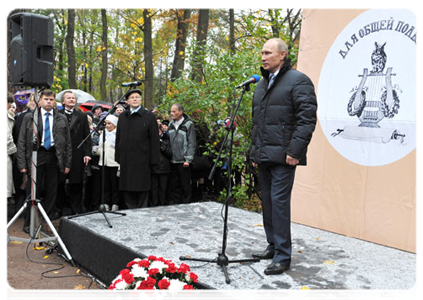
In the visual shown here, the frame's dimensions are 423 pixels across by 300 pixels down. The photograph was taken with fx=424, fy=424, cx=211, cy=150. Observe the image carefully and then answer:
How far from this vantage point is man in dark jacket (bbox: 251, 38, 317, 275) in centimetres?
347

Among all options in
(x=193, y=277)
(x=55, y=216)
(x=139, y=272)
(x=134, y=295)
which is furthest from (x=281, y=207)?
(x=55, y=216)

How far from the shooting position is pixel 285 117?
3.56m

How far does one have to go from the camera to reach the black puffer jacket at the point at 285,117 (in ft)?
11.3

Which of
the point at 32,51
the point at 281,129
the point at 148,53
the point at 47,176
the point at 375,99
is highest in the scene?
the point at 148,53

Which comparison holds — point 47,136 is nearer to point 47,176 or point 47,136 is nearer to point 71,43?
point 47,176

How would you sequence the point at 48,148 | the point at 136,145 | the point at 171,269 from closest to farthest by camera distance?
the point at 171,269 → the point at 48,148 → the point at 136,145

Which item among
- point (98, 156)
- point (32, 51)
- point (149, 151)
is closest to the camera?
point (32, 51)

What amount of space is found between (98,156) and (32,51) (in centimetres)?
259

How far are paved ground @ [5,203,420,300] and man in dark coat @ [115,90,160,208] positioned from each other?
616 millimetres

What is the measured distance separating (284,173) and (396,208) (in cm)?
191

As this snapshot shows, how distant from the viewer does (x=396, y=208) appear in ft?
15.6

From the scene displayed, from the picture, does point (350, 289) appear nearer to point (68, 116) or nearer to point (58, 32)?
point (68, 116)

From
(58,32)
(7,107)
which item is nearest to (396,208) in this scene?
(7,107)

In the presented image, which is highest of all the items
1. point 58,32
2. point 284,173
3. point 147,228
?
point 58,32
